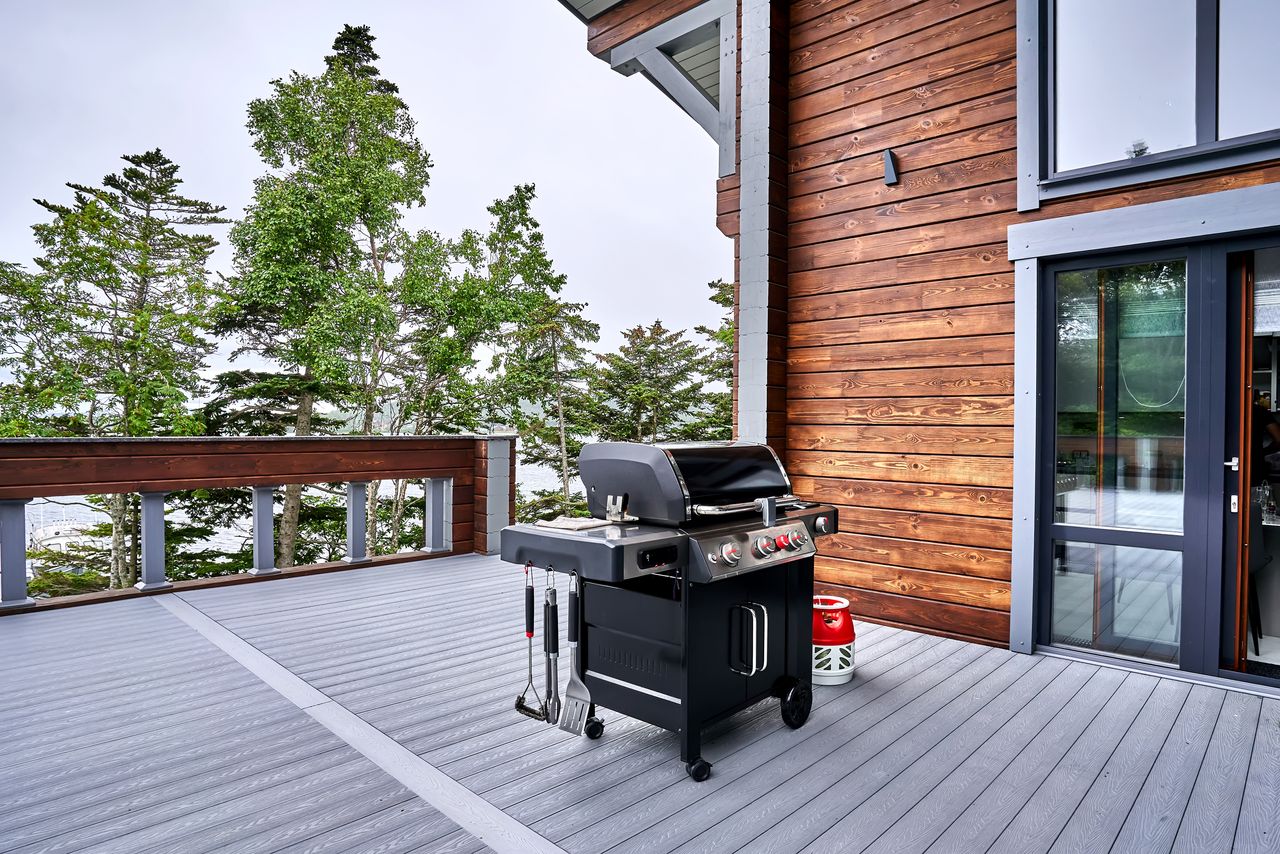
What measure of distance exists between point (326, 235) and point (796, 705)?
10629 millimetres

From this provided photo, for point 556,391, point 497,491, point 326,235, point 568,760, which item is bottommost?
point 568,760

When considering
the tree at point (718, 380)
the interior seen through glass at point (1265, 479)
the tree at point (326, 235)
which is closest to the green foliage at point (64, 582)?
the tree at point (326, 235)

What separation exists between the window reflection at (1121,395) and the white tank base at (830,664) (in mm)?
1262

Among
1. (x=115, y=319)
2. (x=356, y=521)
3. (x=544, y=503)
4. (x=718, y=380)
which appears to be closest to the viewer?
(x=356, y=521)

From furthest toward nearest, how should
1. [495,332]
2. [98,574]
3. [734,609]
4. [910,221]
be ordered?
A: [495,332], [98,574], [910,221], [734,609]

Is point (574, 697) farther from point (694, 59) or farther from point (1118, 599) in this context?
point (694, 59)

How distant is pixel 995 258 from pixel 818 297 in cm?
92

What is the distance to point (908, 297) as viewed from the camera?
347 cm

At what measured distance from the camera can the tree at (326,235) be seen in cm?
1029

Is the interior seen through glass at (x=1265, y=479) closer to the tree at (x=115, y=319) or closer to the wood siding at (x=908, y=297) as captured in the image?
the wood siding at (x=908, y=297)

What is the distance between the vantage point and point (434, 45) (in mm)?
13750

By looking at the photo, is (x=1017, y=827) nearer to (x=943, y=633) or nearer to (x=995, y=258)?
(x=943, y=633)

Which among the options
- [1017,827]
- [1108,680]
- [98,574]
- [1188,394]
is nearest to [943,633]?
[1108,680]

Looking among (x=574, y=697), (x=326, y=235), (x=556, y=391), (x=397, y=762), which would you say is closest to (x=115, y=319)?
(x=326, y=235)
